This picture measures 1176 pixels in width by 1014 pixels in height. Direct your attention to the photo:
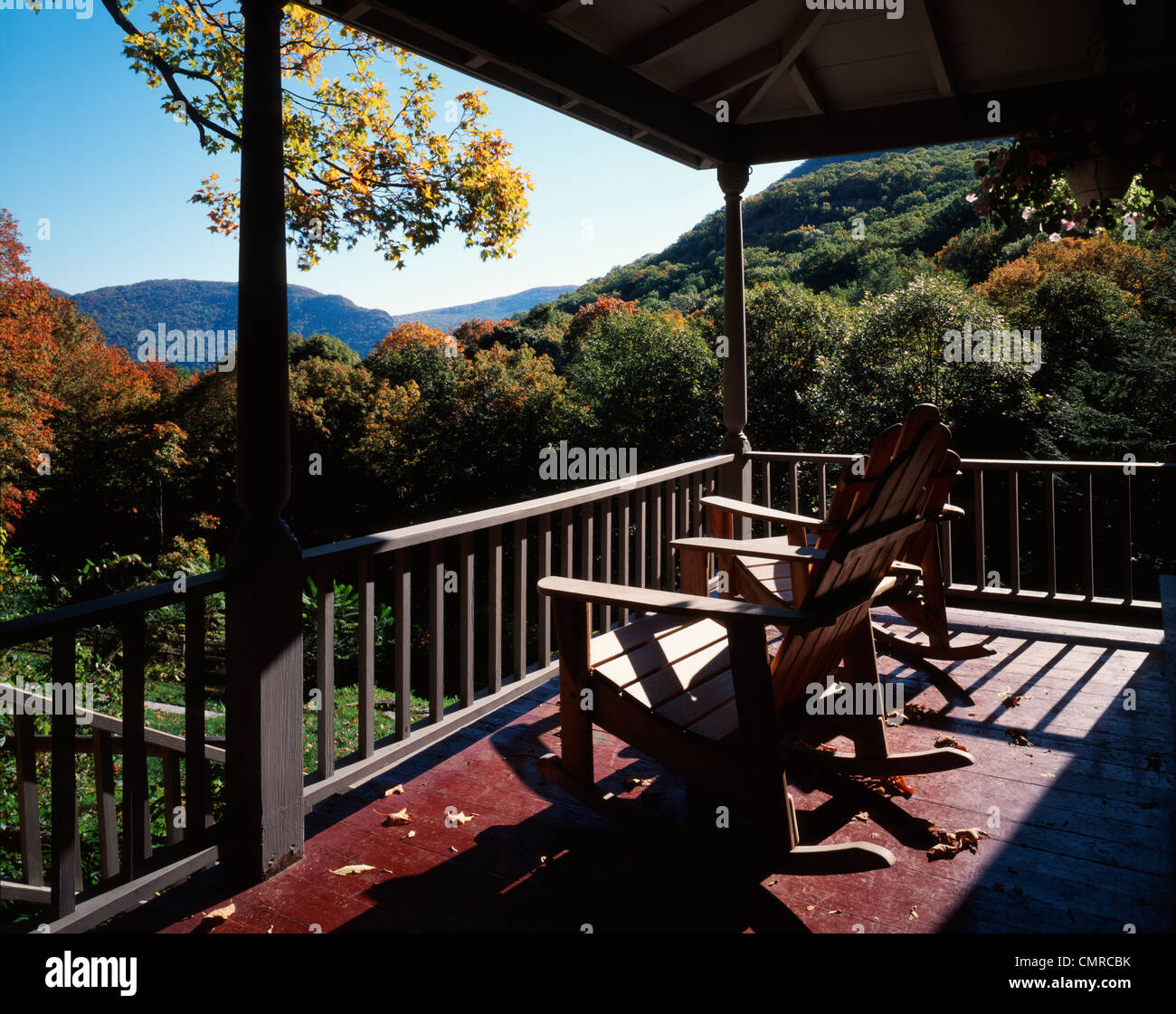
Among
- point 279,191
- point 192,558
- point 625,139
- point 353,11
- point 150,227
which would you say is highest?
point 150,227

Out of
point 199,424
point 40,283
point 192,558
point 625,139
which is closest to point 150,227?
point 40,283

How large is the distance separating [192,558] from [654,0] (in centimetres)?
1902

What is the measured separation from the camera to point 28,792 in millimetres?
2559

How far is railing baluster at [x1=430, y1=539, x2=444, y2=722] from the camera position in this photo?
2.86 meters

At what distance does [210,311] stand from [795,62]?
37.1 meters

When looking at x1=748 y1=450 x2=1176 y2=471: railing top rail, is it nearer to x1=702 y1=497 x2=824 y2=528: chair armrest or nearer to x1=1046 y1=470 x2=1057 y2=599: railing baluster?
x1=1046 y1=470 x2=1057 y2=599: railing baluster

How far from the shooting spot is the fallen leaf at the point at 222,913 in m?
1.96

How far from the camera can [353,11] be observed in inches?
97.9

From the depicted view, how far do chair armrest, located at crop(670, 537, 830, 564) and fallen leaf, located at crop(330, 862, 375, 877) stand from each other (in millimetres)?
1384

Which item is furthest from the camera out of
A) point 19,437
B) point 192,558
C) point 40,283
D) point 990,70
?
point 40,283

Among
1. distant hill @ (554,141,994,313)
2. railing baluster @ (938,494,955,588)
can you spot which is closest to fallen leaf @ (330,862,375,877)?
railing baluster @ (938,494,955,588)

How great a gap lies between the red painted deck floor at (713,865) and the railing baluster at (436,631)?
0.18 metres
